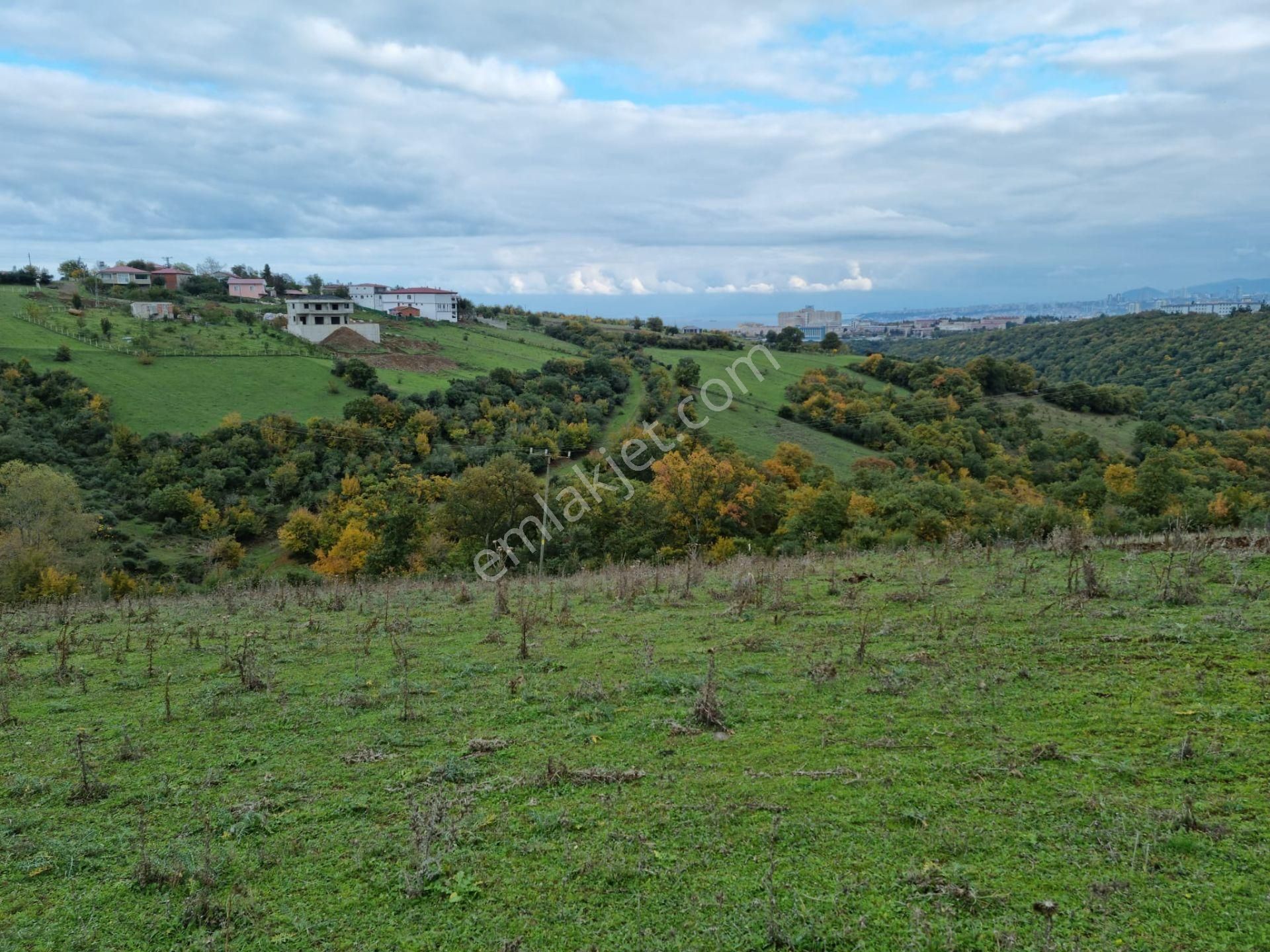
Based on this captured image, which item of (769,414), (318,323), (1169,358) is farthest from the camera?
(1169,358)

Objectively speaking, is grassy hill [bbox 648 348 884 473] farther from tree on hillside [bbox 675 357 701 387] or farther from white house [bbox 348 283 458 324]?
white house [bbox 348 283 458 324]

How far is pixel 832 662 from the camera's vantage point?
289 inches

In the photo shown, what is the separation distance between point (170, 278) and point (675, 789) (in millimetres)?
105525

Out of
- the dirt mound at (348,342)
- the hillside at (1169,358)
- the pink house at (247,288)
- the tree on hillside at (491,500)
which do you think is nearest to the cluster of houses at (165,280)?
the pink house at (247,288)

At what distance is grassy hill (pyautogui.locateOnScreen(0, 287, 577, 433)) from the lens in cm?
4672

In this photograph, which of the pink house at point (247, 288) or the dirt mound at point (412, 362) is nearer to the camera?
the dirt mound at point (412, 362)

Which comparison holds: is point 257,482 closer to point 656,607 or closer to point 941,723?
point 656,607

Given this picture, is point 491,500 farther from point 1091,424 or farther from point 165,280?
point 165,280

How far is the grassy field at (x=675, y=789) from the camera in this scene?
366 cm

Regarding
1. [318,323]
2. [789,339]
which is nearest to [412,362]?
[318,323]

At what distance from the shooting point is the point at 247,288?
90.7m

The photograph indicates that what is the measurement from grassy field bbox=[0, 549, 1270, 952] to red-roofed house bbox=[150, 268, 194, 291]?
95.6 meters

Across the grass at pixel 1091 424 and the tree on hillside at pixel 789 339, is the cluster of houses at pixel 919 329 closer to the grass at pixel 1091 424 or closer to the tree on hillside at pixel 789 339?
the tree on hillside at pixel 789 339

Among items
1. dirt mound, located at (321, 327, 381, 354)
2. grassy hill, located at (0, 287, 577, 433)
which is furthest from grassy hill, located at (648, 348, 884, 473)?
dirt mound, located at (321, 327, 381, 354)
